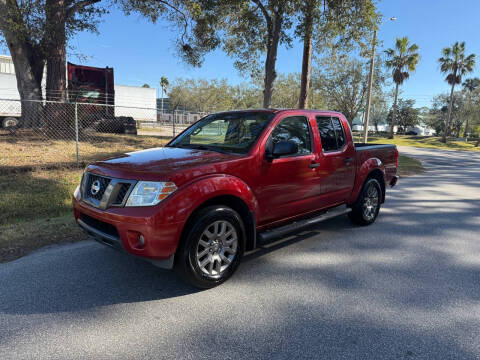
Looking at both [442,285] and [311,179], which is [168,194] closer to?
[311,179]

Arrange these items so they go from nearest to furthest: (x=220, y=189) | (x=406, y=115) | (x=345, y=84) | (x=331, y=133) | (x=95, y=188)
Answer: (x=220, y=189) → (x=95, y=188) → (x=331, y=133) → (x=345, y=84) → (x=406, y=115)

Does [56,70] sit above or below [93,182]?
above

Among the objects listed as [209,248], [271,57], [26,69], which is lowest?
[209,248]

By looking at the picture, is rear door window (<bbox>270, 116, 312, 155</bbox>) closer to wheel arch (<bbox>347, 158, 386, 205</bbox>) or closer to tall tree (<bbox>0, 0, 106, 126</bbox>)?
wheel arch (<bbox>347, 158, 386, 205</bbox>)

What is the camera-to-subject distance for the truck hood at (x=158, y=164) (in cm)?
310

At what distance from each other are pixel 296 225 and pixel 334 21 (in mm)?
11130

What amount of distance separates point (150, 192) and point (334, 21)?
40.2 ft

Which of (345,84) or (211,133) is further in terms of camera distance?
(345,84)

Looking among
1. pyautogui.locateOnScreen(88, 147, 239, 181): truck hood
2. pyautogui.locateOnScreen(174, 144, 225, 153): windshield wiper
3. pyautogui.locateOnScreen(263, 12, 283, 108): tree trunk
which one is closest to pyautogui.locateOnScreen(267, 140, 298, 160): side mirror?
pyautogui.locateOnScreen(88, 147, 239, 181): truck hood

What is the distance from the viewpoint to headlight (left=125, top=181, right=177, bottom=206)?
9.89 feet

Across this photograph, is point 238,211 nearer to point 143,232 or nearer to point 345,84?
point 143,232

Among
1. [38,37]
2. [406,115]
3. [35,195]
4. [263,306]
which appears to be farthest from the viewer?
[406,115]

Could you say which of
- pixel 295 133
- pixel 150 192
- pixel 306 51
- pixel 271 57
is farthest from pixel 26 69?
pixel 150 192

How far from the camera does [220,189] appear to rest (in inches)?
130
